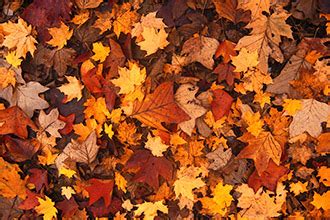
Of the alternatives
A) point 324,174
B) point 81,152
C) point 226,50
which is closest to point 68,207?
point 81,152

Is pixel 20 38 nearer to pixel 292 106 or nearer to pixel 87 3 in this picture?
pixel 87 3

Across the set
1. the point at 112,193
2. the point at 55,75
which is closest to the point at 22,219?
the point at 112,193

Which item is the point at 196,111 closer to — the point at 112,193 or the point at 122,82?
the point at 122,82

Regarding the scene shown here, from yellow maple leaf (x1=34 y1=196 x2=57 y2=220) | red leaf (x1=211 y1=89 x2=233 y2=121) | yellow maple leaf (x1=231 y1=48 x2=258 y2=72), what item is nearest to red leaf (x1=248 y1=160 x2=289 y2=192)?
red leaf (x1=211 y1=89 x2=233 y2=121)

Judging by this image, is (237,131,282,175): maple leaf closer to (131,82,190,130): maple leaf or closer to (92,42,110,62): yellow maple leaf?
(131,82,190,130): maple leaf

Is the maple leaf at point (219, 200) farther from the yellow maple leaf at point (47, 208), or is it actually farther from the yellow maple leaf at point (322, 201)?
the yellow maple leaf at point (47, 208)
